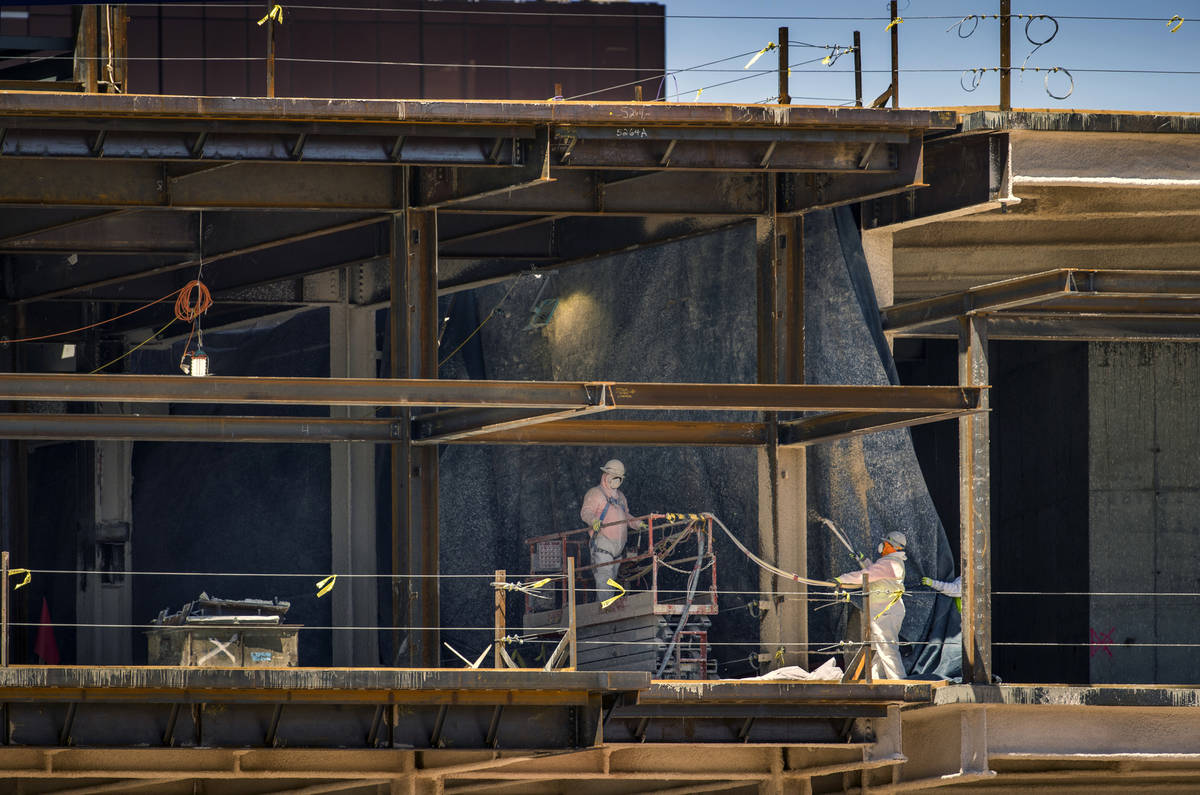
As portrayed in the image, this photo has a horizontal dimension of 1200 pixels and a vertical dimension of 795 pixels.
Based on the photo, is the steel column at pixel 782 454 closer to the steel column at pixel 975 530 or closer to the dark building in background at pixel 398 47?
the steel column at pixel 975 530

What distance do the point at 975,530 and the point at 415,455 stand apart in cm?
671

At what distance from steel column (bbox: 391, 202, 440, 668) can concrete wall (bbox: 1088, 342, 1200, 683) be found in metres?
11.1

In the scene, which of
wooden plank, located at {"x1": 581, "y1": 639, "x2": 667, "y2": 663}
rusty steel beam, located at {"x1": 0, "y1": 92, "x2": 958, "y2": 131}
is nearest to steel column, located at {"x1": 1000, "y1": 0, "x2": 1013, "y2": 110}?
rusty steel beam, located at {"x1": 0, "y1": 92, "x2": 958, "y2": 131}

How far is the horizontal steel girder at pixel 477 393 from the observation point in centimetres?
2012

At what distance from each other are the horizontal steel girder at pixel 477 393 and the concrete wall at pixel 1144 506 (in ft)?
29.3

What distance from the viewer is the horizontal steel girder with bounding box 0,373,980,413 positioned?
2012 cm

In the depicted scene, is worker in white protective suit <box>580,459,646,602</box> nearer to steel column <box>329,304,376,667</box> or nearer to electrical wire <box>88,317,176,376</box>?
steel column <box>329,304,376,667</box>

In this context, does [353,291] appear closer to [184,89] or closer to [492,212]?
[492,212]

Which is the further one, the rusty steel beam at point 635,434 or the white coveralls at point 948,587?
the rusty steel beam at point 635,434

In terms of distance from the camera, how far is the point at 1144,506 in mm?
29625

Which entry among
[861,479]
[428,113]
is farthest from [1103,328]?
[428,113]

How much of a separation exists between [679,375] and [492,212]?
11.3 feet

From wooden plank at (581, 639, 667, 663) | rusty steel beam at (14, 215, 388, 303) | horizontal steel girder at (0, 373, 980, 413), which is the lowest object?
wooden plank at (581, 639, 667, 663)

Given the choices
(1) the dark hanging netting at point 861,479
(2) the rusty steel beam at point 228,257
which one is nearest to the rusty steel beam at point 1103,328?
(1) the dark hanging netting at point 861,479
